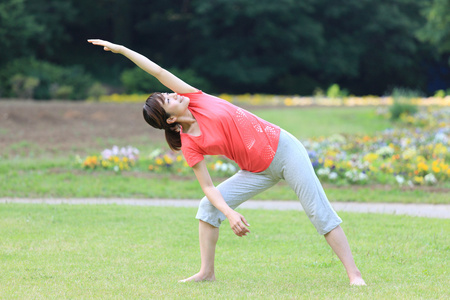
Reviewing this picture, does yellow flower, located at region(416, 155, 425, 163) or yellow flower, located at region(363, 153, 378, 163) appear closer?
yellow flower, located at region(416, 155, 425, 163)

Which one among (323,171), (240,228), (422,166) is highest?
(240,228)

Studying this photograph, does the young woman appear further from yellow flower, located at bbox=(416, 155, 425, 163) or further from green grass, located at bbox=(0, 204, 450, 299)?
yellow flower, located at bbox=(416, 155, 425, 163)

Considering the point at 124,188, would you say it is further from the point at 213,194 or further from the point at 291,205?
the point at 213,194

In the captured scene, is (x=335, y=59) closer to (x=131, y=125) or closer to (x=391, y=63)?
(x=391, y=63)

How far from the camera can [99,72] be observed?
32656 millimetres

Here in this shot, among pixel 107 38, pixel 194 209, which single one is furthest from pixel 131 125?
pixel 107 38

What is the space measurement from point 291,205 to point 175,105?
442cm

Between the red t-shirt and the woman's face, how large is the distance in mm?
94

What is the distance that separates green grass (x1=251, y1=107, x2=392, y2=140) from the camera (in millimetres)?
15539

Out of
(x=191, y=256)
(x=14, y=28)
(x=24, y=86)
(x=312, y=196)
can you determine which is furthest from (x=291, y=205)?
(x=14, y=28)

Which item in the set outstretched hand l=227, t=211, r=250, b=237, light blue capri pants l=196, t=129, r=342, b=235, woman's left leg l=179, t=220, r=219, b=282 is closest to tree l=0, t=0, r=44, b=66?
woman's left leg l=179, t=220, r=219, b=282

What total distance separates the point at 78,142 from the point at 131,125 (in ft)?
10.5

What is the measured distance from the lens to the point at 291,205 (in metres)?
8.34

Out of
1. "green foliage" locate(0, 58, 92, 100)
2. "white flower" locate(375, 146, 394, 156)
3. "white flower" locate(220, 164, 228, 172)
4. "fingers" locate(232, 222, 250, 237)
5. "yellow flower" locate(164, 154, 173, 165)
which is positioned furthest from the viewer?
"green foliage" locate(0, 58, 92, 100)
